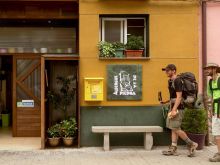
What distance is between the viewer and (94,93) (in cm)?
1004

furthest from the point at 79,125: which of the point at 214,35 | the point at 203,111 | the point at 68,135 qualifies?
the point at 214,35

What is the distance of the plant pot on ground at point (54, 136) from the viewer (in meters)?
10.2

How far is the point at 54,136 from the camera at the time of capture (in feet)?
33.7

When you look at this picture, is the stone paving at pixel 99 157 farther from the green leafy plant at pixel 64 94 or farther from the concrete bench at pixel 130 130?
the green leafy plant at pixel 64 94

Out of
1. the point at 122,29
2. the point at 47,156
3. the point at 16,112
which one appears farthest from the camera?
the point at 16,112

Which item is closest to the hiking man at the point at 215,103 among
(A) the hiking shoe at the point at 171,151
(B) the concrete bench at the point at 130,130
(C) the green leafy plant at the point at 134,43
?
(A) the hiking shoe at the point at 171,151

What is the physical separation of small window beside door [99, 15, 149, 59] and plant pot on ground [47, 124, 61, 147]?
204cm

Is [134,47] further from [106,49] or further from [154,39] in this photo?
[106,49]

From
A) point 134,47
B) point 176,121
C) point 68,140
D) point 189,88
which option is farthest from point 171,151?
point 134,47

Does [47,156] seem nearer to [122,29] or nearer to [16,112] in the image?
[16,112]

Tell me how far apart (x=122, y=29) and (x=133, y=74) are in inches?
49.4

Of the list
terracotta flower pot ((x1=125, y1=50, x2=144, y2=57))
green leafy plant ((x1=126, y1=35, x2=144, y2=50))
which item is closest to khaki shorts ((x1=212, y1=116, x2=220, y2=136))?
terracotta flower pot ((x1=125, y1=50, x2=144, y2=57))

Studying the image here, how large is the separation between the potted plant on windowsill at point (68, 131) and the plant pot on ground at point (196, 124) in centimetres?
261

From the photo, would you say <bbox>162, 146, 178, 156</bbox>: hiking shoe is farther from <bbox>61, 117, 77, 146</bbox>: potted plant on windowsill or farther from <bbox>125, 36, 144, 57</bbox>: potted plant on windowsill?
<bbox>125, 36, 144, 57</bbox>: potted plant on windowsill
